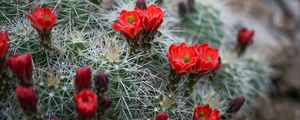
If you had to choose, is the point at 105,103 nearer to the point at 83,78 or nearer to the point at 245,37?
the point at 83,78

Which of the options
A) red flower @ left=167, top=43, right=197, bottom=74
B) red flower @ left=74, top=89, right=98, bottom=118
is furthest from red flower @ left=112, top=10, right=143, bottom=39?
red flower @ left=74, top=89, right=98, bottom=118

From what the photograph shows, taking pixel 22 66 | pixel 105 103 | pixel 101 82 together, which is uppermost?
pixel 22 66

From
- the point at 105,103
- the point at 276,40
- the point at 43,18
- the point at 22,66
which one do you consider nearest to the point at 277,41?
the point at 276,40

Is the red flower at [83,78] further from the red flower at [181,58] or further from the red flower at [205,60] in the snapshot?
the red flower at [205,60]

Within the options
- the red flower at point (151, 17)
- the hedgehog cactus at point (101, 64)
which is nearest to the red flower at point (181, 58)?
the hedgehog cactus at point (101, 64)

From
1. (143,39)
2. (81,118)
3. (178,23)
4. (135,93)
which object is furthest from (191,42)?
(81,118)
